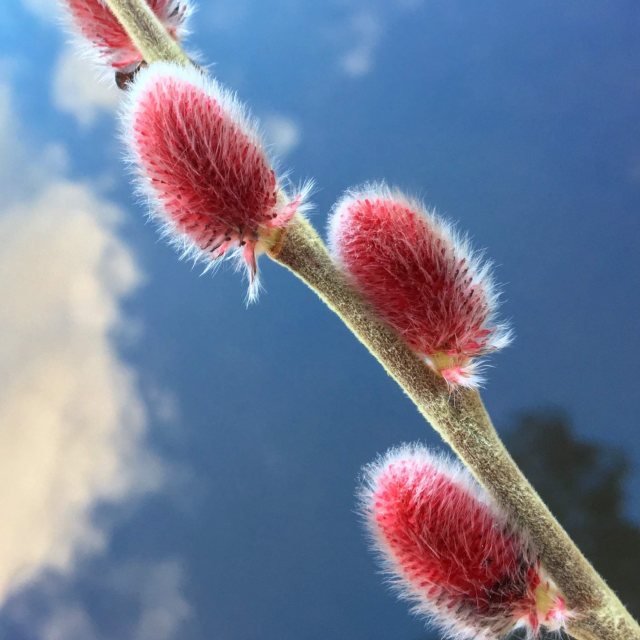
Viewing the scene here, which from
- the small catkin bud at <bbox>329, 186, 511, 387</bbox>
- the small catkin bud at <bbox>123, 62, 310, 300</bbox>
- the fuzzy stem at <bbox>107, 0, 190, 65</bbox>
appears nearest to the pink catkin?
the fuzzy stem at <bbox>107, 0, 190, 65</bbox>

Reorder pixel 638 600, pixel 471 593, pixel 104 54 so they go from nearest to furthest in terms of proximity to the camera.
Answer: pixel 471 593
pixel 104 54
pixel 638 600

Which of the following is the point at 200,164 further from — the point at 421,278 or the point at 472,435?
the point at 472,435

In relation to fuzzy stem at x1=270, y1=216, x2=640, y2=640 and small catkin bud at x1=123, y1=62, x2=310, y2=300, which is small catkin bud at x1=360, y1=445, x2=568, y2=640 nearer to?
fuzzy stem at x1=270, y1=216, x2=640, y2=640

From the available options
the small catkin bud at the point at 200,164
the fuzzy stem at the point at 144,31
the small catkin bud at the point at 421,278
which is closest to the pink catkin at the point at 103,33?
the fuzzy stem at the point at 144,31

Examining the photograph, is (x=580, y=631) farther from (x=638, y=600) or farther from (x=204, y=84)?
(x=638, y=600)

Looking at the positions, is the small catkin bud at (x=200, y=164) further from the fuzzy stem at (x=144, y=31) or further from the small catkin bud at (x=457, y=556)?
the small catkin bud at (x=457, y=556)

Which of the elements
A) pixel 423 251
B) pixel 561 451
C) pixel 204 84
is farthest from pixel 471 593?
pixel 561 451
